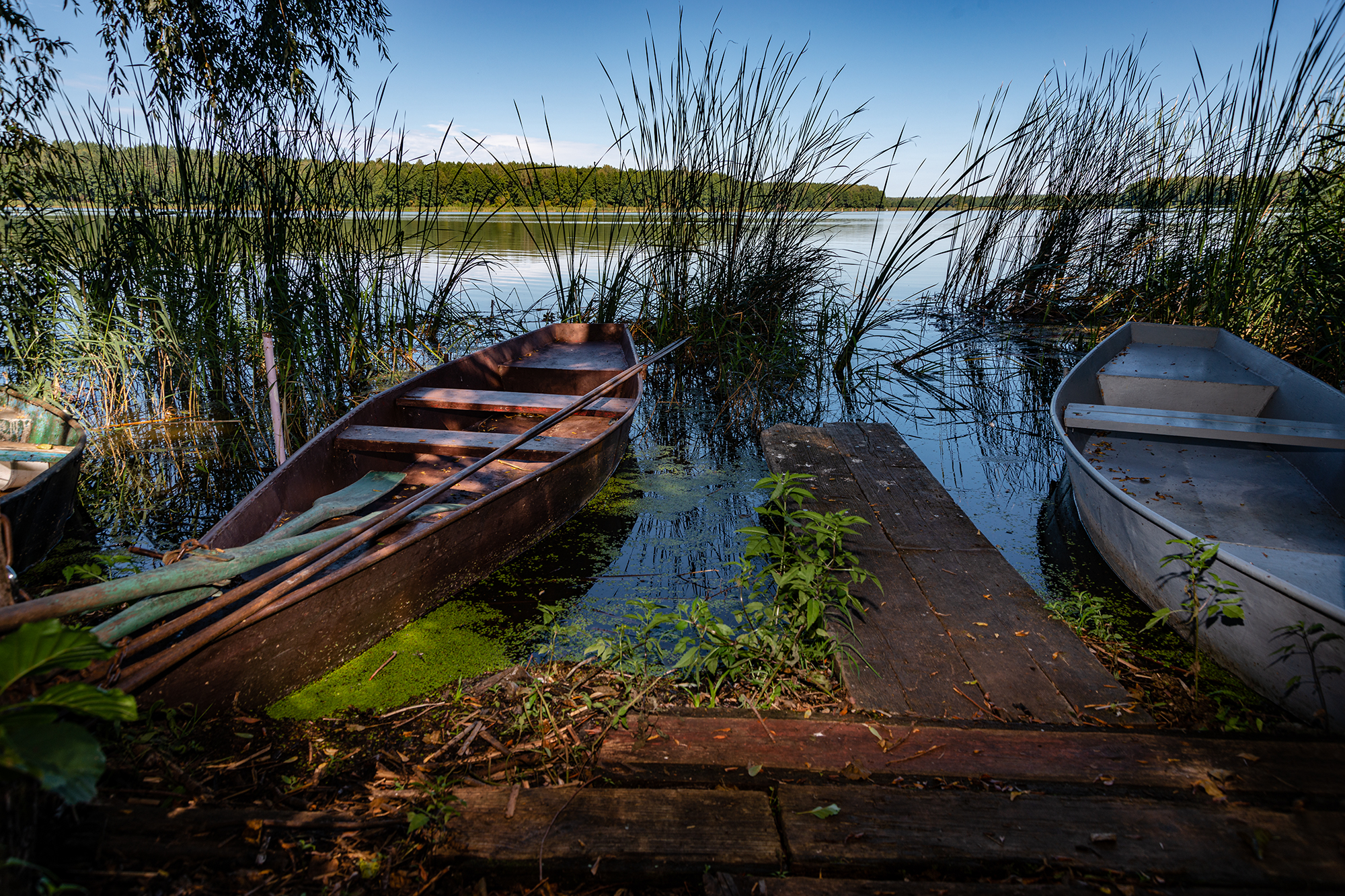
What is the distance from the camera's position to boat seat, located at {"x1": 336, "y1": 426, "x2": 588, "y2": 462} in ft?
9.38

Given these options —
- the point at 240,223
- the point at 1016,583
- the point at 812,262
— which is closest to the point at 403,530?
the point at 1016,583

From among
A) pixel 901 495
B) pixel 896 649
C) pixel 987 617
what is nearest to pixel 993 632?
pixel 987 617

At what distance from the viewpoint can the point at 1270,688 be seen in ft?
5.55

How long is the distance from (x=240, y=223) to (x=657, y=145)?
9.17 ft

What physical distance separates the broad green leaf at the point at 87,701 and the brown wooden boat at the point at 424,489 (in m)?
0.65

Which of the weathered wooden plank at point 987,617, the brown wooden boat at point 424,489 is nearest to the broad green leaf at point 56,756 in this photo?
the brown wooden boat at point 424,489

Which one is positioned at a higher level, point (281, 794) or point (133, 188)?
point (133, 188)

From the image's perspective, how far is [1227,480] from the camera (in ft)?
9.44

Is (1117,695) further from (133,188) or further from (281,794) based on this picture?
(133,188)

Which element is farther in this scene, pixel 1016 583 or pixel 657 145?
pixel 657 145

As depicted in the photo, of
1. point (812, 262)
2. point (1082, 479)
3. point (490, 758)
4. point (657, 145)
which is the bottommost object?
point (490, 758)

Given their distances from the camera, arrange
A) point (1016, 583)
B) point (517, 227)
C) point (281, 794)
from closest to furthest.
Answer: point (281, 794)
point (1016, 583)
point (517, 227)

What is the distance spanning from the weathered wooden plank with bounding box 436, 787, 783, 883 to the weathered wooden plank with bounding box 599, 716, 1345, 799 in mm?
94

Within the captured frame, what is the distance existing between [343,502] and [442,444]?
2.11 ft
